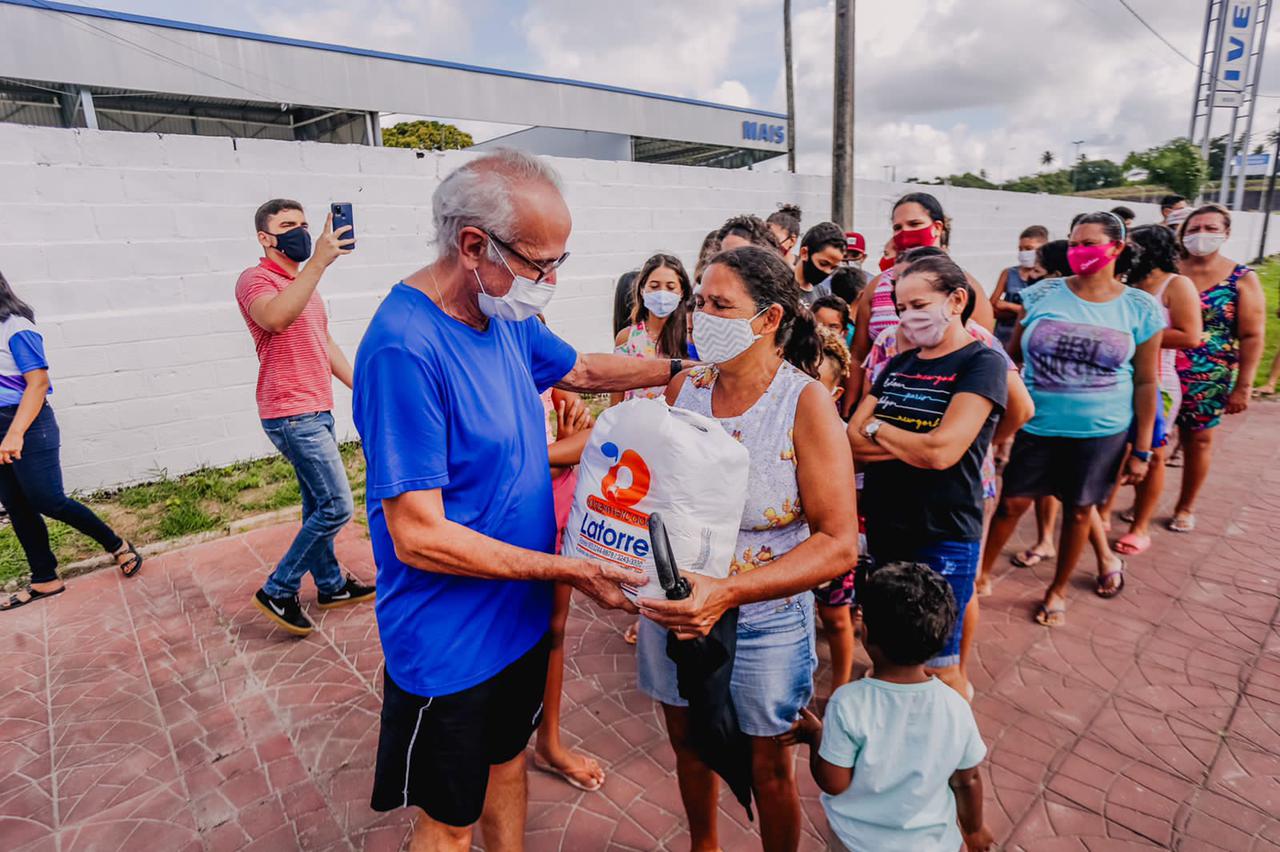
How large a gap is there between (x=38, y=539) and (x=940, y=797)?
468 cm

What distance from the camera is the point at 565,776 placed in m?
2.49

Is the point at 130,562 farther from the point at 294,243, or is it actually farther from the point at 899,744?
the point at 899,744

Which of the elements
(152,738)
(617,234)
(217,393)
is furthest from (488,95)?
(152,738)

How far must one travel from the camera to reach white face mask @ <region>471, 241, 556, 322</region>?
1528mm

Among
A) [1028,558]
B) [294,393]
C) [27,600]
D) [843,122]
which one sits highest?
[843,122]

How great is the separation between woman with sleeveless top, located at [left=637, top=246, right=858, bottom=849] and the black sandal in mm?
3816

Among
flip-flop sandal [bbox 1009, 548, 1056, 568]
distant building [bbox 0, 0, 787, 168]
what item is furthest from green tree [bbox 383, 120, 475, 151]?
flip-flop sandal [bbox 1009, 548, 1056, 568]

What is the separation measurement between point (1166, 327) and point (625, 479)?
3.75m

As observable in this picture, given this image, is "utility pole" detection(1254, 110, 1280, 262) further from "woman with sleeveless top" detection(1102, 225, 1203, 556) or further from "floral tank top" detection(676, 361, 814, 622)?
"floral tank top" detection(676, 361, 814, 622)

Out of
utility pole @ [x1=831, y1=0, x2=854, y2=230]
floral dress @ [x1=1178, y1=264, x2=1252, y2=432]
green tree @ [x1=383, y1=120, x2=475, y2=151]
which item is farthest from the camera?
green tree @ [x1=383, y1=120, x2=475, y2=151]

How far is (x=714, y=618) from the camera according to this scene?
1479 millimetres

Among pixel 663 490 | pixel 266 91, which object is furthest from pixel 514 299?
pixel 266 91

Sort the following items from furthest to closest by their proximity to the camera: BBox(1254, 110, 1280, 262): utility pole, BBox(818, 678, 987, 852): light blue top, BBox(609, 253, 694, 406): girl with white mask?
BBox(1254, 110, 1280, 262): utility pole → BBox(609, 253, 694, 406): girl with white mask → BBox(818, 678, 987, 852): light blue top

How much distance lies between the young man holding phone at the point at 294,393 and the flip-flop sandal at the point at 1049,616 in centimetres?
350
